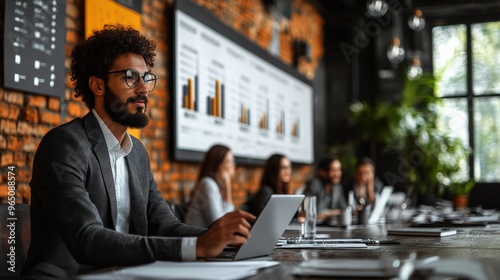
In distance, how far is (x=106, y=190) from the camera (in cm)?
212

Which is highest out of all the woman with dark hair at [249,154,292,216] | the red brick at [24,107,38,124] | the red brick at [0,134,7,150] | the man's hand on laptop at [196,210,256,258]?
the red brick at [24,107,38,124]

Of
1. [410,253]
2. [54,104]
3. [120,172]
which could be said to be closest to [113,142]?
[120,172]

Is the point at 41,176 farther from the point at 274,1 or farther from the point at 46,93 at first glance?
the point at 274,1

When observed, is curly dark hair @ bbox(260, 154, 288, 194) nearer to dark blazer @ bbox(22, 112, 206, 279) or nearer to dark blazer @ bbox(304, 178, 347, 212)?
dark blazer @ bbox(304, 178, 347, 212)

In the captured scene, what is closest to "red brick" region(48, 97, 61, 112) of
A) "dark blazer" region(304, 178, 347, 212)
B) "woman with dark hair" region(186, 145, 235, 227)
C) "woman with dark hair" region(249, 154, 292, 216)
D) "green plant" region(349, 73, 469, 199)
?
"woman with dark hair" region(186, 145, 235, 227)

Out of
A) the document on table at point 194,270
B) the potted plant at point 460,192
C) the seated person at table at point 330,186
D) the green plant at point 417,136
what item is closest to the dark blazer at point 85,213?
the document on table at point 194,270

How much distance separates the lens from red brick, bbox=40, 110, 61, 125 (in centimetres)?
342

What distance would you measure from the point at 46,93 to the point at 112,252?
1.85 m

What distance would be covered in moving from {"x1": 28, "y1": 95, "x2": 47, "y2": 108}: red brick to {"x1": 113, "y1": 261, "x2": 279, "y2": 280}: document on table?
1888 mm

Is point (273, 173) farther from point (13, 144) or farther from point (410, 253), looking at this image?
point (410, 253)

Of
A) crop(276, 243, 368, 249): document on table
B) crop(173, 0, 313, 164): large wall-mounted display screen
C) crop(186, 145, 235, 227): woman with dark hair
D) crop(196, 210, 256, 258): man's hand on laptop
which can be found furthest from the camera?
crop(173, 0, 313, 164): large wall-mounted display screen

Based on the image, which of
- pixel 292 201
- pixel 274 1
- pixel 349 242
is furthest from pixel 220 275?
pixel 274 1

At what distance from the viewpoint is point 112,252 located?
5.70 feet

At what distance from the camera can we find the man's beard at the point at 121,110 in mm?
2248
